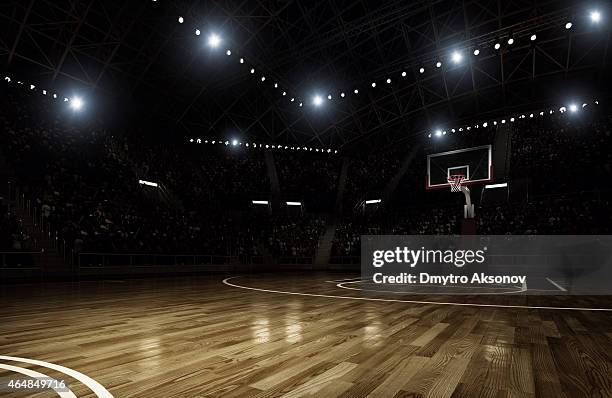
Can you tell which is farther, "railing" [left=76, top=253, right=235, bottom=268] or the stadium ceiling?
the stadium ceiling

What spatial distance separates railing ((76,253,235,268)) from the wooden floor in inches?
297

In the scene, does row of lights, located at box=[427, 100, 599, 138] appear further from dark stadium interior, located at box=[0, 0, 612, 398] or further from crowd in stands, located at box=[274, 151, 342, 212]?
crowd in stands, located at box=[274, 151, 342, 212]

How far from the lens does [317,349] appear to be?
3691mm

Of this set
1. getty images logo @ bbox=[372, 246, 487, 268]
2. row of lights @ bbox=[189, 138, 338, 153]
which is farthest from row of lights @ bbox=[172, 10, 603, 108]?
getty images logo @ bbox=[372, 246, 487, 268]

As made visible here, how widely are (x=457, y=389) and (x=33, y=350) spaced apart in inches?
136

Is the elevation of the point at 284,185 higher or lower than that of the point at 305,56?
lower

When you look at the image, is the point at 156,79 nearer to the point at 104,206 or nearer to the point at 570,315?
the point at 104,206

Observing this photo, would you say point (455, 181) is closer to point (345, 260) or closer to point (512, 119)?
point (345, 260)

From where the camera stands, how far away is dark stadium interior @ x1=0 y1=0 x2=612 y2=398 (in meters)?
3.43

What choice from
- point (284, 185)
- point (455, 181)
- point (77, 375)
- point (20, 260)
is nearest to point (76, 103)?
point (20, 260)

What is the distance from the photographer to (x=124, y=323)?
496 cm

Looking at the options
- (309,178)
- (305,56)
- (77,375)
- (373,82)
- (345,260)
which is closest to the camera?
(77,375)

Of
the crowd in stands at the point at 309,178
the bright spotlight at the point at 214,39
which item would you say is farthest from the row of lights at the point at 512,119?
the bright spotlight at the point at 214,39

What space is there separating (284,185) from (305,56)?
35.5ft
